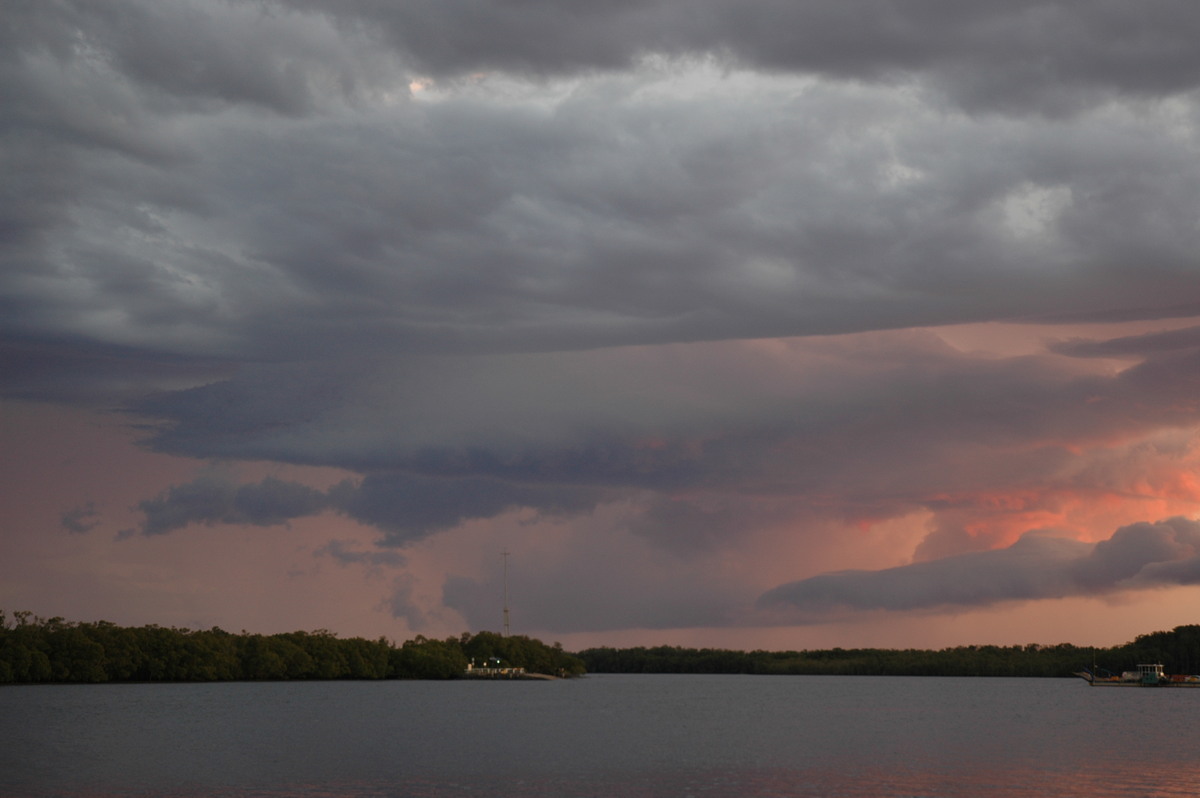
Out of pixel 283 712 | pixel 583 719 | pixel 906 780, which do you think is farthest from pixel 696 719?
pixel 906 780

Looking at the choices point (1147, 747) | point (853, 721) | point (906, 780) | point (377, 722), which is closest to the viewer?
point (906, 780)

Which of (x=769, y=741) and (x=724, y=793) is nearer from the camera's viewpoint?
(x=724, y=793)

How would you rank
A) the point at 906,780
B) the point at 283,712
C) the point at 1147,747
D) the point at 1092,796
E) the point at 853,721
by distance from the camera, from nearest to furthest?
the point at 1092,796, the point at 906,780, the point at 1147,747, the point at 853,721, the point at 283,712

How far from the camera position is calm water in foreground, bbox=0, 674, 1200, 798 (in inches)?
2452

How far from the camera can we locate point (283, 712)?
477 feet

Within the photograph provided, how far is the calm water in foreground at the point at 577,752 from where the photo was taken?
62.3 m

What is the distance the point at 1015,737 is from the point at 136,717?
88527 mm

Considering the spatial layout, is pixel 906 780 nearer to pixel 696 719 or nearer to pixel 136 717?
pixel 696 719

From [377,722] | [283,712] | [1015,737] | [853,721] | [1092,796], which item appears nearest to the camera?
[1092,796]

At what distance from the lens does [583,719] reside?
445 ft

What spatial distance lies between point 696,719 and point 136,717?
61.0 meters

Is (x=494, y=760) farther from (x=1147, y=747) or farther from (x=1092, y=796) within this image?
(x=1147, y=747)

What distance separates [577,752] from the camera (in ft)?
281

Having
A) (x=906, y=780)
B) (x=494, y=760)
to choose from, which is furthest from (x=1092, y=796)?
(x=494, y=760)
